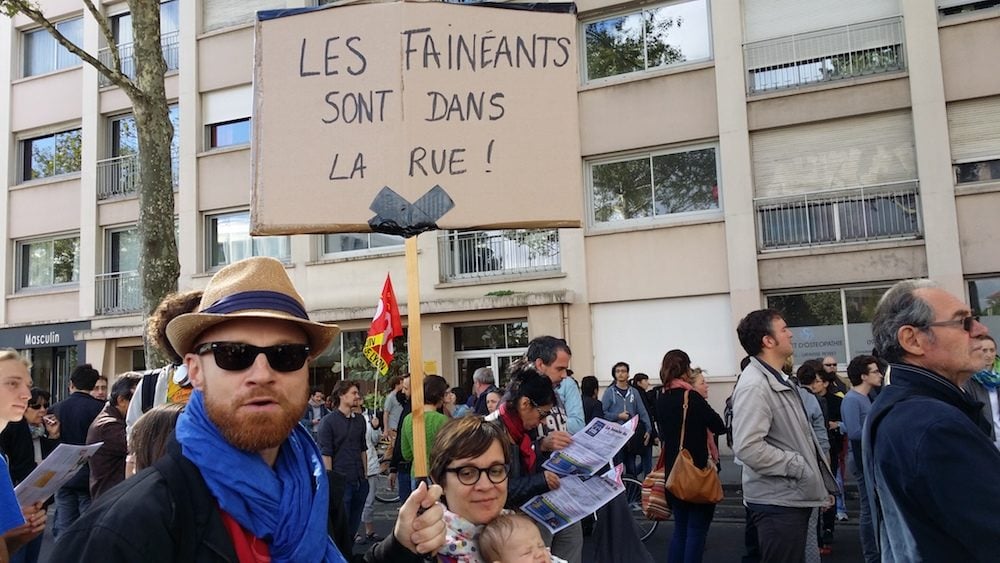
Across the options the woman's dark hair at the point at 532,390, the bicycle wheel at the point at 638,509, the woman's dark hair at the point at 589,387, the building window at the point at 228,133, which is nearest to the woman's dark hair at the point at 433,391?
the bicycle wheel at the point at 638,509

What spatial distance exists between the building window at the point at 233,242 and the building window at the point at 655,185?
770cm

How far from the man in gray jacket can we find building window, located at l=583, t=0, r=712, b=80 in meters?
12.3

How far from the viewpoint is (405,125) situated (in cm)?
323

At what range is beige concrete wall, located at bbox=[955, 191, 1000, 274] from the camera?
43.6 feet

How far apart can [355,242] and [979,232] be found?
41.0ft

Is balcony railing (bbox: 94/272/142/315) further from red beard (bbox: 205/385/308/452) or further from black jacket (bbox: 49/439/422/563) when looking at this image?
black jacket (bbox: 49/439/422/563)

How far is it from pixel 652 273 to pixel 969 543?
1322 cm

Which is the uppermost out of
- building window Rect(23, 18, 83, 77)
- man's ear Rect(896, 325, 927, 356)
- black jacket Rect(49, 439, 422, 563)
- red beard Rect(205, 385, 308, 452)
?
building window Rect(23, 18, 83, 77)

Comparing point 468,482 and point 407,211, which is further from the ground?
point 407,211

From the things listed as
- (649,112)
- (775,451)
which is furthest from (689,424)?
(649,112)

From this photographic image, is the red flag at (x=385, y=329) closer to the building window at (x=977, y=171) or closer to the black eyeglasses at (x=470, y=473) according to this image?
the black eyeglasses at (x=470, y=473)

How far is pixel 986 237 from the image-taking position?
13352 mm

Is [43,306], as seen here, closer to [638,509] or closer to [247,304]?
[638,509]

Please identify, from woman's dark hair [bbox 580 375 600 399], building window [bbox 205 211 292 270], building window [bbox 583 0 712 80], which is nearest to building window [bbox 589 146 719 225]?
building window [bbox 583 0 712 80]
